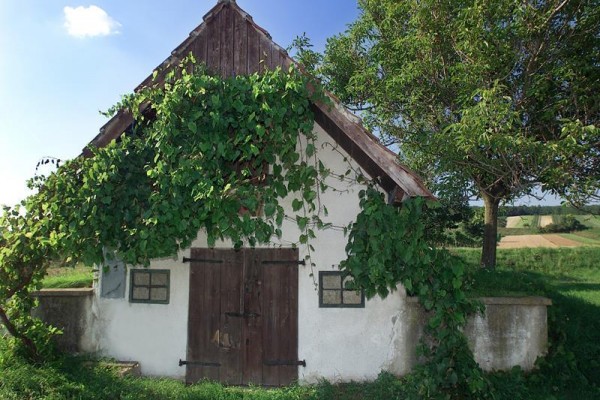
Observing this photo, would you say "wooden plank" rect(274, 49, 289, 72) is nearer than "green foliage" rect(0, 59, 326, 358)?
No

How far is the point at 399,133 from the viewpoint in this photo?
1263 centimetres

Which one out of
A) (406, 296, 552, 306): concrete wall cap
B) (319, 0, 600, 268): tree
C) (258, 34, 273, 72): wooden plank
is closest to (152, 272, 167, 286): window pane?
(258, 34, 273, 72): wooden plank

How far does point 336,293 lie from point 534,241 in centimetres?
2383

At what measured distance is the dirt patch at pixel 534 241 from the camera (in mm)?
24688

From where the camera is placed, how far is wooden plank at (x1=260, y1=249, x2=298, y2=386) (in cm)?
639

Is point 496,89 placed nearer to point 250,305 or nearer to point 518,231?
point 250,305

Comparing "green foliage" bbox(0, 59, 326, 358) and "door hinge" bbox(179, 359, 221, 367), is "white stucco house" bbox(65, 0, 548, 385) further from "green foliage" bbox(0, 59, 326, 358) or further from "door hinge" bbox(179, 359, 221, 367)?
"green foliage" bbox(0, 59, 326, 358)

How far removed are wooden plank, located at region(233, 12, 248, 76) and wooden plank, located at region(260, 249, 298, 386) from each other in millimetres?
2718

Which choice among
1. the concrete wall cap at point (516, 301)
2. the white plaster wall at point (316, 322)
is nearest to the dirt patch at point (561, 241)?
the concrete wall cap at point (516, 301)

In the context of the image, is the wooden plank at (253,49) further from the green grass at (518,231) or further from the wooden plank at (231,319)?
the green grass at (518,231)

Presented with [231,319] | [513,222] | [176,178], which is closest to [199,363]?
[231,319]

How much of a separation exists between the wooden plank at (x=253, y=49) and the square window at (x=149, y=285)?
3.40 meters

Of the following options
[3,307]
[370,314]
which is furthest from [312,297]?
[3,307]

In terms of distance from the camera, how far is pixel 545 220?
103ft
